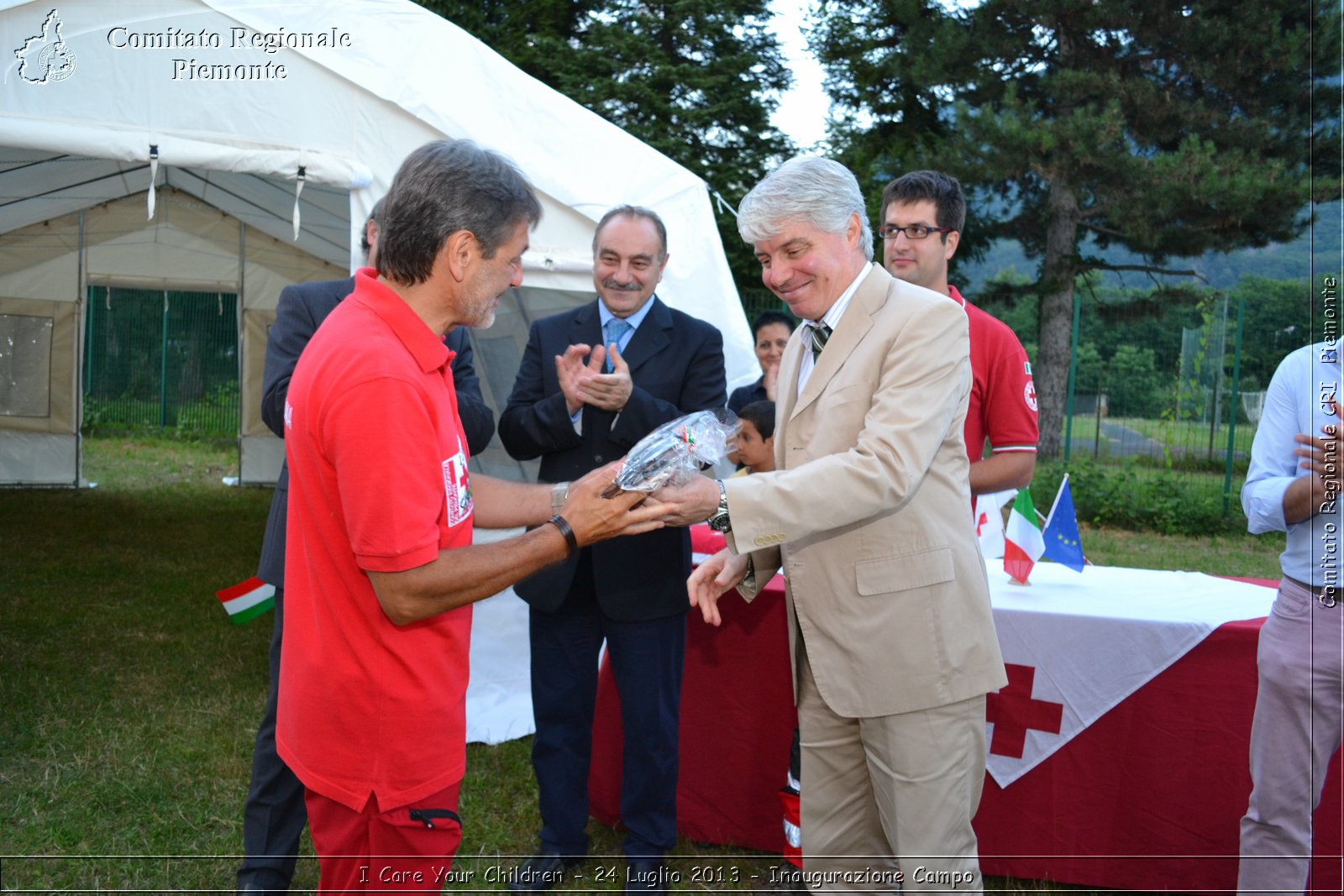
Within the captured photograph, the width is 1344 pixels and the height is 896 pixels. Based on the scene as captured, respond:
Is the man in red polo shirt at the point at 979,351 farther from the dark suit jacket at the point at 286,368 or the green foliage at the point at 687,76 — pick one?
the green foliage at the point at 687,76

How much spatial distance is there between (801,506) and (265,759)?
77.1 inches

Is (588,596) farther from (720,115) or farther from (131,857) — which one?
(720,115)

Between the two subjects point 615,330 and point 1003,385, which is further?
point 615,330

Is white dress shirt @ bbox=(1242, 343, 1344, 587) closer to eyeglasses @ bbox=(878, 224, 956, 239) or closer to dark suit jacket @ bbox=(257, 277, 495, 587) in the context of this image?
eyeglasses @ bbox=(878, 224, 956, 239)

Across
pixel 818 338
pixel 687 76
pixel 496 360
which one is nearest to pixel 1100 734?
pixel 818 338

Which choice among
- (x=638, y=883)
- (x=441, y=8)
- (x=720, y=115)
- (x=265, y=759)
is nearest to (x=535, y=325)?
(x=265, y=759)

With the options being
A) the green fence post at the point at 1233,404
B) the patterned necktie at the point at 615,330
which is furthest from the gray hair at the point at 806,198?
the green fence post at the point at 1233,404

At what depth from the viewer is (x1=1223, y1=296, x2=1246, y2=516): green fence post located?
1112 cm

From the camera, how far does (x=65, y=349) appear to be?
432 inches

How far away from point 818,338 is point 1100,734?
175 cm

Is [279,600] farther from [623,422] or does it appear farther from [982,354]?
[982,354]

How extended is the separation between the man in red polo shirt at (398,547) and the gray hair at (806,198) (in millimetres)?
642

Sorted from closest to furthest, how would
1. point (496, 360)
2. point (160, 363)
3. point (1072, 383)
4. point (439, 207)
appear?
point (439, 207) < point (496, 360) < point (1072, 383) < point (160, 363)

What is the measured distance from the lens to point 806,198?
226 centimetres
